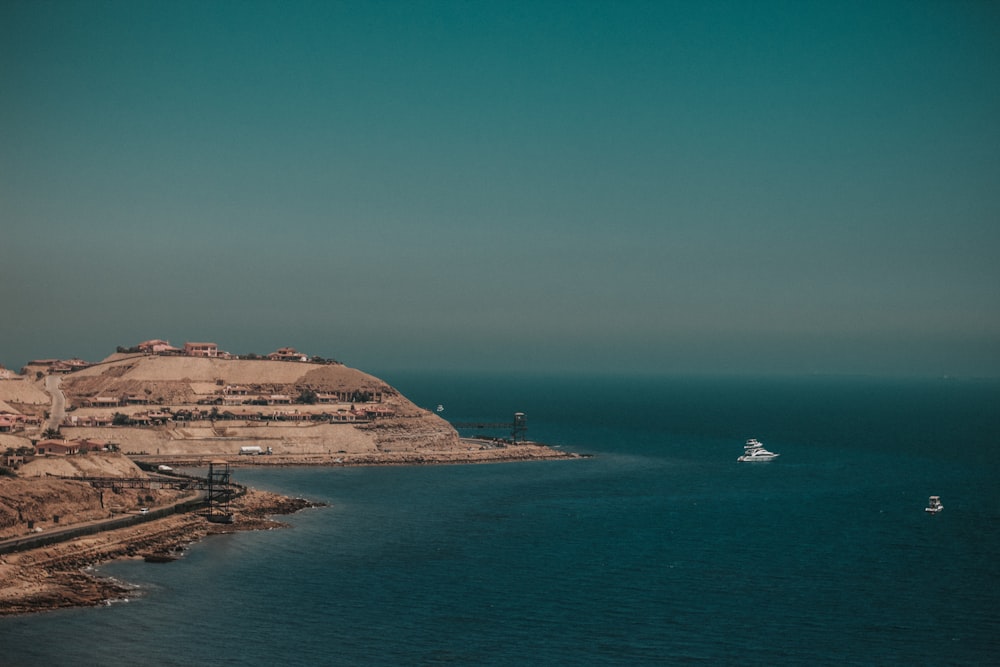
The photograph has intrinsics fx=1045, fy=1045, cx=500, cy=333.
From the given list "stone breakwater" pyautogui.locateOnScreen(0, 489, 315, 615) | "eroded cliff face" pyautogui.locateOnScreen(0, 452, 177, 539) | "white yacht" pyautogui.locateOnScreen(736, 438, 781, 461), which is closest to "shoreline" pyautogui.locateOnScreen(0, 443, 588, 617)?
"stone breakwater" pyautogui.locateOnScreen(0, 489, 315, 615)

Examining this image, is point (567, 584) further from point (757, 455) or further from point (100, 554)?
point (757, 455)

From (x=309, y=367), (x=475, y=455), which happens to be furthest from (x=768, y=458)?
(x=309, y=367)

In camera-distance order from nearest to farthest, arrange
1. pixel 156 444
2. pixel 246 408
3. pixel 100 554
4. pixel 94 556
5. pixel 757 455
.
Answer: pixel 94 556
pixel 100 554
pixel 156 444
pixel 757 455
pixel 246 408

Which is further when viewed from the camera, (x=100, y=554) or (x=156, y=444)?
(x=156, y=444)

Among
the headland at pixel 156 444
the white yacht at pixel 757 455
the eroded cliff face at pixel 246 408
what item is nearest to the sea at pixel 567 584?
the headland at pixel 156 444

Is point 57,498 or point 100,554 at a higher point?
point 57,498

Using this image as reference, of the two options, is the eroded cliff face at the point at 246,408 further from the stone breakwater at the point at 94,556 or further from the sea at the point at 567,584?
the stone breakwater at the point at 94,556

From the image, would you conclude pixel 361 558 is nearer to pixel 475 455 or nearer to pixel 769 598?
pixel 769 598

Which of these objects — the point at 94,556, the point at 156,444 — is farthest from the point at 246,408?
the point at 94,556
